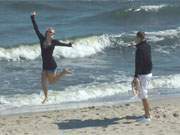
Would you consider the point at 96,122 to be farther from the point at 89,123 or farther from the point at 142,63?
the point at 142,63

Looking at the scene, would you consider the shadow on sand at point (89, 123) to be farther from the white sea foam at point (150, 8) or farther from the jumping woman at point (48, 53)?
the white sea foam at point (150, 8)

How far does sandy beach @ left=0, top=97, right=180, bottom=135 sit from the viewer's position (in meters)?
13.1

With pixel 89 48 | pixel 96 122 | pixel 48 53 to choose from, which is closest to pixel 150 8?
pixel 89 48

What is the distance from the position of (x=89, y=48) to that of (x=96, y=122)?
1237 cm

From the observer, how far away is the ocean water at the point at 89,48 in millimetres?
17812

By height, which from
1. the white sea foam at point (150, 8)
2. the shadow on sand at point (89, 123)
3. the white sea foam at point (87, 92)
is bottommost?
the shadow on sand at point (89, 123)

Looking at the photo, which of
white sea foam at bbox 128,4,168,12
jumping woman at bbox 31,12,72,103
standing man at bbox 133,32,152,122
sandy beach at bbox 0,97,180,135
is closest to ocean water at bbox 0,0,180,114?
white sea foam at bbox 128,4,168,12

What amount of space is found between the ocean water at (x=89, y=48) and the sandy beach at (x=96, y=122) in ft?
5.36

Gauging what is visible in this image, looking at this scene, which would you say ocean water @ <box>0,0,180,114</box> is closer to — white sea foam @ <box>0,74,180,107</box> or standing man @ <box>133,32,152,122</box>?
white sea foam @ <box>0,74,180,107</box>

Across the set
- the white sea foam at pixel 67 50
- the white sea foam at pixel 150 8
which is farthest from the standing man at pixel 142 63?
the white sea foam at pixel 150 8

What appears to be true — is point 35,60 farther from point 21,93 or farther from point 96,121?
point 96,121

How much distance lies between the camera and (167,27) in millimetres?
32781

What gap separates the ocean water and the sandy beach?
163cm

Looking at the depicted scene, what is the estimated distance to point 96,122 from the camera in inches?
544
